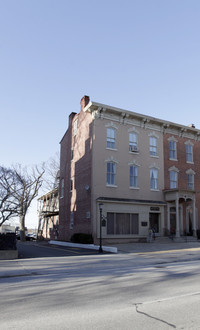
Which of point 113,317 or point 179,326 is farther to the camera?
point 113,317

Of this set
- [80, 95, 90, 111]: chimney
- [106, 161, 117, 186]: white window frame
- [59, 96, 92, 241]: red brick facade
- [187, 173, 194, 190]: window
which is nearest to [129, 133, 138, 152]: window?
[106, 161, 117, 186]: white window frame

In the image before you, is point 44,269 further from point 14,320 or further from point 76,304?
point 14,320

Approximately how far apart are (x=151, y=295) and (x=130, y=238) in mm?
21000

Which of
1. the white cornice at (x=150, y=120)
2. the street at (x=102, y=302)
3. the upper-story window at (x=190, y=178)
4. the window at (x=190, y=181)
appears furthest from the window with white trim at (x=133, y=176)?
the street at (x=102, y=302)

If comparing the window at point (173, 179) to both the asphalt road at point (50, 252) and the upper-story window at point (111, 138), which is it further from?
the asphalt road at point (50, 252)

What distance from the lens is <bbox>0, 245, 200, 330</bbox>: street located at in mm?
5285

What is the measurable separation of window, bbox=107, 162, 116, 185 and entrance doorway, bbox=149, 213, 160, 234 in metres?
5.44

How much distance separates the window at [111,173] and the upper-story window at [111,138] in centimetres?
175

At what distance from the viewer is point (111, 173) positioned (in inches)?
1119

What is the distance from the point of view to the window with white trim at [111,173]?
92.6 ft

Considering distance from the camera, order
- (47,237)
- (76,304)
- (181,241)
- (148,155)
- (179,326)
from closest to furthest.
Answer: (179,326)
(76,304)
(181,241)
(148,155)
(47,237)

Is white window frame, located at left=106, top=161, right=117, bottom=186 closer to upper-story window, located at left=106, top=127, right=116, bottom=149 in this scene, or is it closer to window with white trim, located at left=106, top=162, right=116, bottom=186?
window with white trim, located at left=106, top=162, right=116, bottom=186

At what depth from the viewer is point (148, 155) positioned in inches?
1213

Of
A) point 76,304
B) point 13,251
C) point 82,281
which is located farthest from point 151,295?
point 13,251
